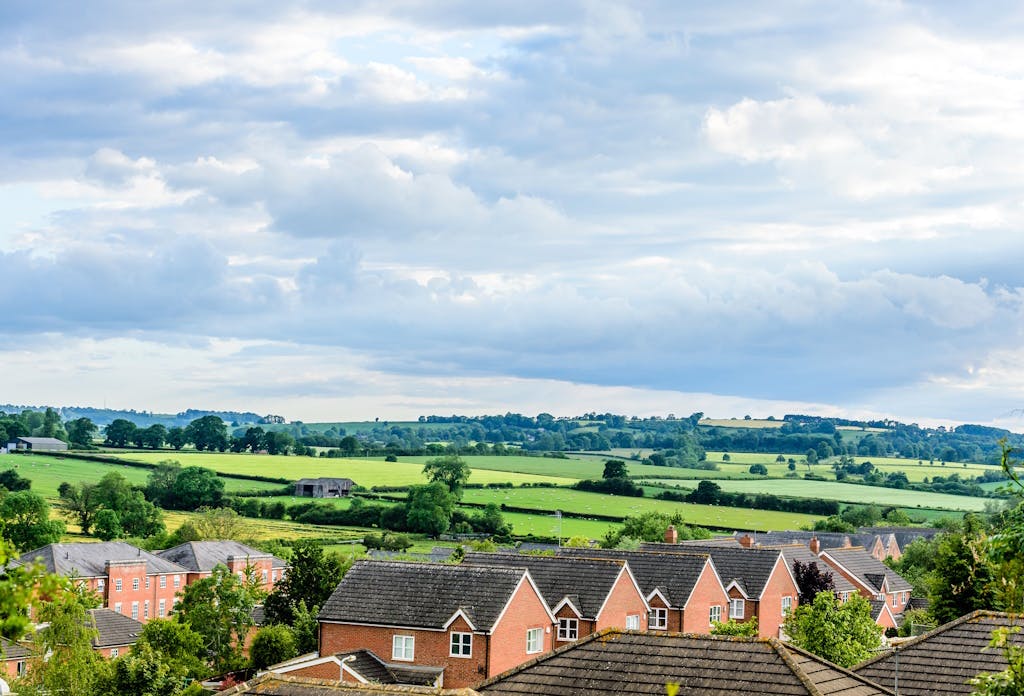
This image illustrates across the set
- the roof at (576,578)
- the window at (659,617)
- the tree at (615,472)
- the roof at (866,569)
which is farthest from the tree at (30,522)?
the window at (659,617)

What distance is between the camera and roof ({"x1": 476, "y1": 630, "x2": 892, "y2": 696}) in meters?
24.6

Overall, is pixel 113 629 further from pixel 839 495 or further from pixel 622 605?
pixel 839 495

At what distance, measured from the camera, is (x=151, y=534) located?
6299 inches

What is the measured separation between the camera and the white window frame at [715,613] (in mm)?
71938

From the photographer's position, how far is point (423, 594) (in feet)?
193

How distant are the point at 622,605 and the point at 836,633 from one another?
13.6m

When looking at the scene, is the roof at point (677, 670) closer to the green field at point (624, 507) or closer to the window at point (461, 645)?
the window at point (461, 645)

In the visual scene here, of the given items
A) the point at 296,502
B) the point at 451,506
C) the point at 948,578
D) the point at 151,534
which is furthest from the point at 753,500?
the point at 948,578

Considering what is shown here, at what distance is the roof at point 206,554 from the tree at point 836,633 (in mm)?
82740

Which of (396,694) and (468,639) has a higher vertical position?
(396,694)

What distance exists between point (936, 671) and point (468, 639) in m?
31.4

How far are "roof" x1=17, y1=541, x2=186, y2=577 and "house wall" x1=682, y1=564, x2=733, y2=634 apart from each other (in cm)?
6583

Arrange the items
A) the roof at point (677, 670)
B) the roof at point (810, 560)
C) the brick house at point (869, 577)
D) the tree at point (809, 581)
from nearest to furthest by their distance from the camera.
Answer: the roof at point (677, 670), the tree at point (809, 581), the roof at point (810, 560), the brick house at point (869, 577)

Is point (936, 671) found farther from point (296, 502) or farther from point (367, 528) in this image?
point (296, 502)
